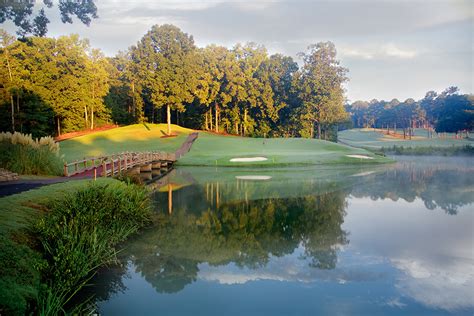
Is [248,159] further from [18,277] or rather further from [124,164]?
[18,277]

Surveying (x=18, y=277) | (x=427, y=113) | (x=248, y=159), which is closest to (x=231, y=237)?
(x=18, y=277)

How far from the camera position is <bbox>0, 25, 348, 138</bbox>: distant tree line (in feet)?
168

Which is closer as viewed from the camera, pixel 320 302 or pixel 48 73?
pixel 320 302

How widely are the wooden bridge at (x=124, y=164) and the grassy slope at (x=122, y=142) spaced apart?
404cm

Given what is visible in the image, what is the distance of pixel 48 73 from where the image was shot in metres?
54.3

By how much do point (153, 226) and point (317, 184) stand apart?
501 inches

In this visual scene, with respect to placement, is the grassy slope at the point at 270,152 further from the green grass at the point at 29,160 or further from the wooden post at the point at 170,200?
the green grass at the point at 29,160

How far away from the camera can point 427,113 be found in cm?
11706

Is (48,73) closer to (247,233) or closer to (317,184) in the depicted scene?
(317,184)

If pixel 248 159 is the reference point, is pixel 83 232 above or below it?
above

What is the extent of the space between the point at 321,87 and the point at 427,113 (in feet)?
232

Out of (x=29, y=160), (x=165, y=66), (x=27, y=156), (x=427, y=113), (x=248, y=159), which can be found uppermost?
(x=165, y=66)

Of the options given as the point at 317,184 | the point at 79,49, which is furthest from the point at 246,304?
the point at 79,49

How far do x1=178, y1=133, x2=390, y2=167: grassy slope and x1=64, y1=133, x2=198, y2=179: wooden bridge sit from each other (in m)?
2.11
